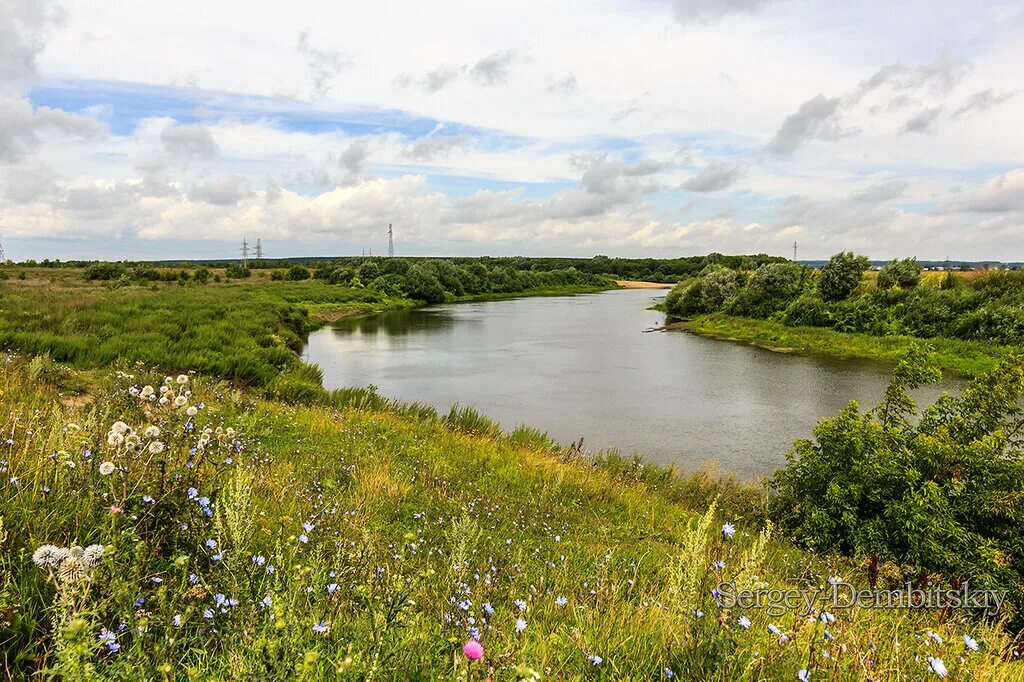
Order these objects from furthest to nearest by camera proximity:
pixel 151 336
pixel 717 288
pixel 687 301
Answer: pixel 687 301, pixel 717 288, pixel 151 336

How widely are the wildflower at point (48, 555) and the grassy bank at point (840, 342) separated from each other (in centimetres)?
2680

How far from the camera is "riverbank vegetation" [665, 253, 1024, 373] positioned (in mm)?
27766

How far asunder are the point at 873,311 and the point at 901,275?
5.42 m

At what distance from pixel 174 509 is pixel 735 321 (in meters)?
43.5

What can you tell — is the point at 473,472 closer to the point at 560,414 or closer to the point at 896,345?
the point at 560,414

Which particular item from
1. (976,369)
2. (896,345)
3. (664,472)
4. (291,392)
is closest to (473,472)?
(664,472)

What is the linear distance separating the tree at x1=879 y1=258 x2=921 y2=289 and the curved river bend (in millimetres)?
12080

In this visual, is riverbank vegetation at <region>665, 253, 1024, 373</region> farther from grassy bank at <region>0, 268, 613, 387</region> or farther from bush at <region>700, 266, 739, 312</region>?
grassy bank at <region>0, 268, 613, 387</region>

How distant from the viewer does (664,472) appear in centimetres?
1019

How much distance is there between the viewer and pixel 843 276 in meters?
37.5

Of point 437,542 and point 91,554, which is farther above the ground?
point 91,554

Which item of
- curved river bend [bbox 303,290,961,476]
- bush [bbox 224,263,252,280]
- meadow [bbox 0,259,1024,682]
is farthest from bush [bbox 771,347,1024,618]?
bush [bbox 224,263,252,280]

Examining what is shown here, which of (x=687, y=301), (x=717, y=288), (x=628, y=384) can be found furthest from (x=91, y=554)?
(x=687, y=301)

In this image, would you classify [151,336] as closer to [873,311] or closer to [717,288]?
[873,311]
